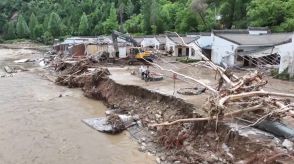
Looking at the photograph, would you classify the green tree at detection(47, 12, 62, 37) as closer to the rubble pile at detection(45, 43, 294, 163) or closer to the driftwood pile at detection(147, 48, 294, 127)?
the rubble pile at detection(45, 43, 294, 163)

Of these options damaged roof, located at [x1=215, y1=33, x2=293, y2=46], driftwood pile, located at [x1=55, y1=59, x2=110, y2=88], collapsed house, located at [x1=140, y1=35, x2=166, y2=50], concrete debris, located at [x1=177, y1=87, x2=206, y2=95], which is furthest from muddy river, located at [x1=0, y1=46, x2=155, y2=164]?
collapsed house, located at [x1=140, y1=35, x2=166, y2=50]

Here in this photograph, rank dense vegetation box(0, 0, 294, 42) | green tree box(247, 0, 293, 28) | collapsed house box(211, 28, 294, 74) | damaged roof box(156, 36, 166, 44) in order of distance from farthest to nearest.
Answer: damaged roof box(156, 36, 166, 44) < dense vegetation box(0, 0, 294, 42) < green tree box(247, 0, 293, 28) < collapsed house box(211, 28, 294, 74)

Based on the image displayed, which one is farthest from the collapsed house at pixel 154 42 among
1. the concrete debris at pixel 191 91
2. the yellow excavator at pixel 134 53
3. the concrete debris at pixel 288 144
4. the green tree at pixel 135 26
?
the concrete debris at pixel 288 144

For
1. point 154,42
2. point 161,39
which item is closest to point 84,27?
point 154,42

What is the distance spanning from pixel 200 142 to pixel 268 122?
3035 millimetres

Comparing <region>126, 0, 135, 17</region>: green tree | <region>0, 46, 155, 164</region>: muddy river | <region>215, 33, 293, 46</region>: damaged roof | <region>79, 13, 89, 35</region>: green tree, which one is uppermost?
<region>126, 0, 135, 17</region>: green tree

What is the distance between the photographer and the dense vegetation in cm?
4748

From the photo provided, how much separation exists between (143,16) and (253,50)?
42.7 meters

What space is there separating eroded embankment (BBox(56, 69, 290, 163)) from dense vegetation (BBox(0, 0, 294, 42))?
2875 cm

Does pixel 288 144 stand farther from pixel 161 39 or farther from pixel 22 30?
pixel 22 30

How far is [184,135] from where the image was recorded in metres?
16.5

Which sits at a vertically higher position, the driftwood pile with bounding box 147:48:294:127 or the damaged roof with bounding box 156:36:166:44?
the damaged roof with bounding box 156:36:166:44

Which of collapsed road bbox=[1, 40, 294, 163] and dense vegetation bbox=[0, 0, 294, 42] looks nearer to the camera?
collapsed road bbox=[1, 40, 294, 163]

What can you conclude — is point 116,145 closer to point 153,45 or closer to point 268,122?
point 268,122
